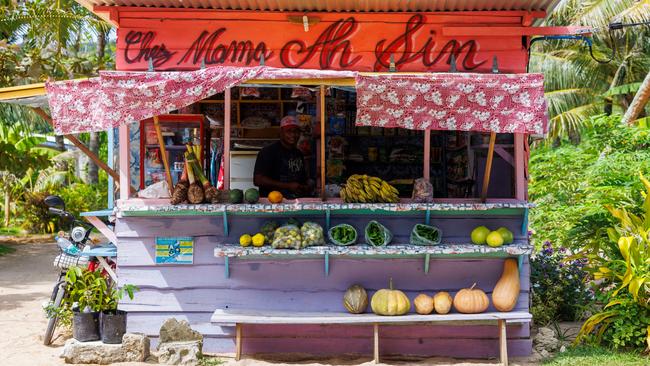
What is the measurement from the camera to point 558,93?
74.2 feet

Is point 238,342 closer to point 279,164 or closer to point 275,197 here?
point 275,197

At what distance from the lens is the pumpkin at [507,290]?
7090 mm

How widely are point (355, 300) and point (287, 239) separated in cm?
90

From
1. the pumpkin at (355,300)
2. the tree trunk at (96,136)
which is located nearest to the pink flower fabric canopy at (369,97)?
the pumpkin at (355,300)

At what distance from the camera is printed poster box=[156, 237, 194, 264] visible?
286 inches

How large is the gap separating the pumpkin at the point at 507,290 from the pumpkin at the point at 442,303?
1.58 ft

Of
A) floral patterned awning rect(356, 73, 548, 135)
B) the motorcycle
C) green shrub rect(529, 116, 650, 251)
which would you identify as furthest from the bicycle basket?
green shrub rect(529, 116, 650, 251)

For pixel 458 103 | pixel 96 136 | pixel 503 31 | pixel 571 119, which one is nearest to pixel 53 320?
pixel 458 103

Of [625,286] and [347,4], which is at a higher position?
[347,4]

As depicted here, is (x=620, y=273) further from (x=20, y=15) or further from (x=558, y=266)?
(x=20, y=15)

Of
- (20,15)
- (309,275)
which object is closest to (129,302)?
(309,275)

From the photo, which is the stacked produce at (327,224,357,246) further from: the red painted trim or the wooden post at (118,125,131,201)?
the red painted trim

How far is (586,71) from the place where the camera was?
22297 mm

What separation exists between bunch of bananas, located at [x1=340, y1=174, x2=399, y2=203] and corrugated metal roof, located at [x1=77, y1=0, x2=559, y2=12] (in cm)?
175
